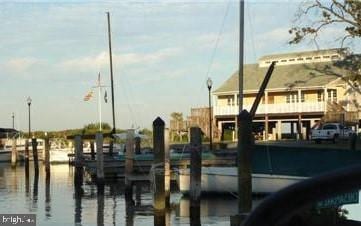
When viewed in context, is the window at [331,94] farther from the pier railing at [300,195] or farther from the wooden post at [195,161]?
the pier railing at [300,195]

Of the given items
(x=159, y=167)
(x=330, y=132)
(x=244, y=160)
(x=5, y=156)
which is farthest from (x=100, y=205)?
(x=5, y=156)

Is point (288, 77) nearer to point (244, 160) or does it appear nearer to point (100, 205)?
point (100, 205)

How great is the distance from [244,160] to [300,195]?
42.1 feet

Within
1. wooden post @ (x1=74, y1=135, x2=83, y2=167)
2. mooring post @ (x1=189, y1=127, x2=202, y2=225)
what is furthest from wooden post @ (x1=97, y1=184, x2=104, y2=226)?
wooden post @ (x1=74, y1=135, x2=83, y2=167)

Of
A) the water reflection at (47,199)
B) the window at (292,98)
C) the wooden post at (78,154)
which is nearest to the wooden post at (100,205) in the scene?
the water reflection at (47,199)

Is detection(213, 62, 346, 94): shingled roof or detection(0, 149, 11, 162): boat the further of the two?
detection(213, 62, 346, 94): shingled roof

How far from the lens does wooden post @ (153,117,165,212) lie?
61.0 ft

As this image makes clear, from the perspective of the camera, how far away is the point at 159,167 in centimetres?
1933

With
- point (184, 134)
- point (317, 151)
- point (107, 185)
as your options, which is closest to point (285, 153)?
point (317, 151)

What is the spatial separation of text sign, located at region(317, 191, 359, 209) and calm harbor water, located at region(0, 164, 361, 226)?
550 inches

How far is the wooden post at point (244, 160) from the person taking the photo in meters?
14.3

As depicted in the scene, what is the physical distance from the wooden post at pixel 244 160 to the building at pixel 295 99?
148 feet

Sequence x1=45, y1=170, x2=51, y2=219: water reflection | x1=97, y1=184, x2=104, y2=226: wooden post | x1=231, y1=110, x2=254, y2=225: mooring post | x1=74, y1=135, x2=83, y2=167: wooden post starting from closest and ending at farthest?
x1=231, y1=110, x2=254, y2=225: mooring post
x1=97, y1=184, x2=104, y2=226: wooden post
x1=45, y1=170, x2=51, y2=219: water reflection
x1=74, y1=135, x2=83, y2=167: wooden post

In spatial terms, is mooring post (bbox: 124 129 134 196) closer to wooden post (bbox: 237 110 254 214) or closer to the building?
wooden post (bbox: 237 110 254 214)
